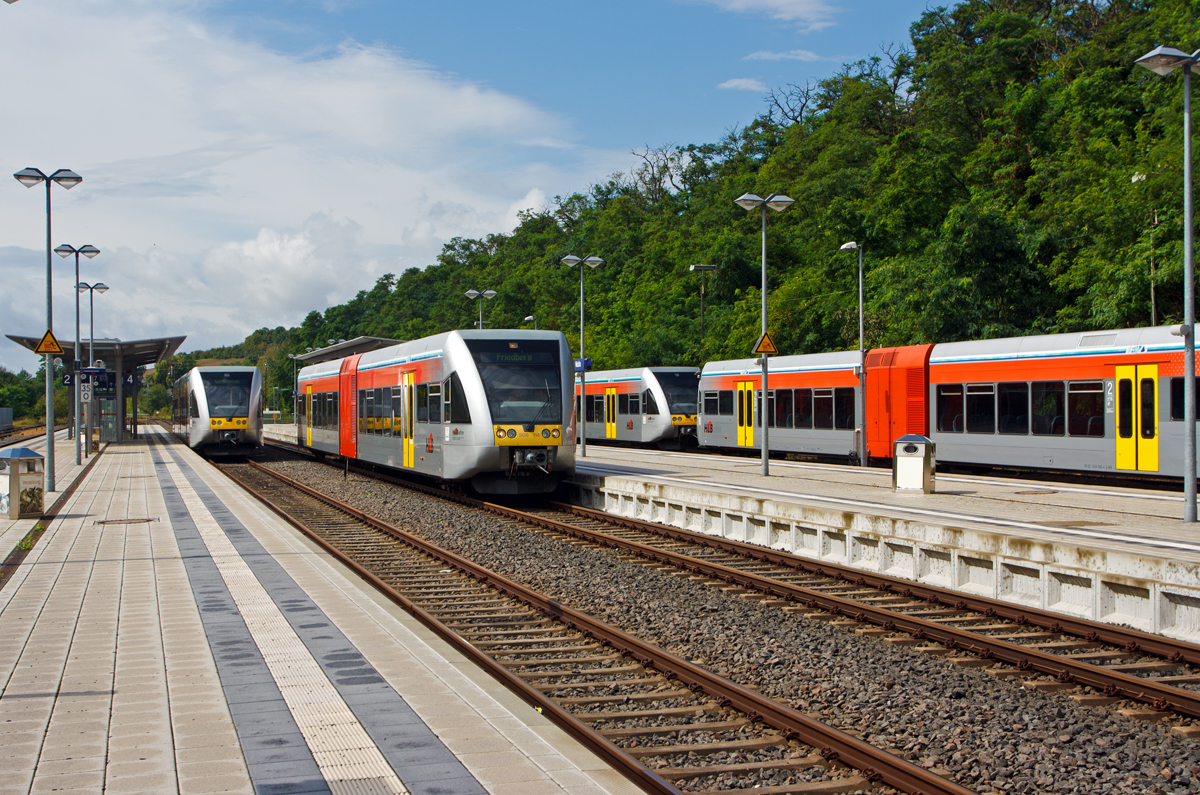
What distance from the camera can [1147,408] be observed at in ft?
59.9


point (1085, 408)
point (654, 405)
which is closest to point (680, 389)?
point (654, 405)

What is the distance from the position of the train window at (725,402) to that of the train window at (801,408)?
3596mm

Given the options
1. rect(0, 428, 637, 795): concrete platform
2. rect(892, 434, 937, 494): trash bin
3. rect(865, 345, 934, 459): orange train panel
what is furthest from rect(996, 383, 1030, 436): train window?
rect(0, 428, 637, 795): concrete platform

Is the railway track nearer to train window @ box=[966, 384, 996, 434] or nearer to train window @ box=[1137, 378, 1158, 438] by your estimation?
train window @ box=[1137, 378, 1158, 438]

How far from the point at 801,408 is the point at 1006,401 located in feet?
25.7

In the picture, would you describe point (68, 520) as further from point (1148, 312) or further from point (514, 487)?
point (1148, 312)

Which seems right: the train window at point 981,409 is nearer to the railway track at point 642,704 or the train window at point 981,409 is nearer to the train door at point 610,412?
the railway track at point 642,704

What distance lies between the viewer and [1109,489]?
733 inches

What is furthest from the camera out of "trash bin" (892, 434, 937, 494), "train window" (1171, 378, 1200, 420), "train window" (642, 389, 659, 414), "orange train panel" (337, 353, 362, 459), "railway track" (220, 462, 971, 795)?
"train window" (642, 389, 659, 414)

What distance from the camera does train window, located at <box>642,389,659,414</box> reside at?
120 feet

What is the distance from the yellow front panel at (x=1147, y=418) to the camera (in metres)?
18.1

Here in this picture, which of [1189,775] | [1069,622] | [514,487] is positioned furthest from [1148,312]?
[1189,775]

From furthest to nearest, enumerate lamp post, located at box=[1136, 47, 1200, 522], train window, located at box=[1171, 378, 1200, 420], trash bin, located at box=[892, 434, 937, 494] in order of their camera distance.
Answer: train window, located at box=[1171, 378, 1200, 420]
trash bin, located at box=[892, 434, 937, 494]
lamp post, located at box=[1136, 47, 1200, 522]

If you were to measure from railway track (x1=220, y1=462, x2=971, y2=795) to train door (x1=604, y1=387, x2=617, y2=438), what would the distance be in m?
27.9
